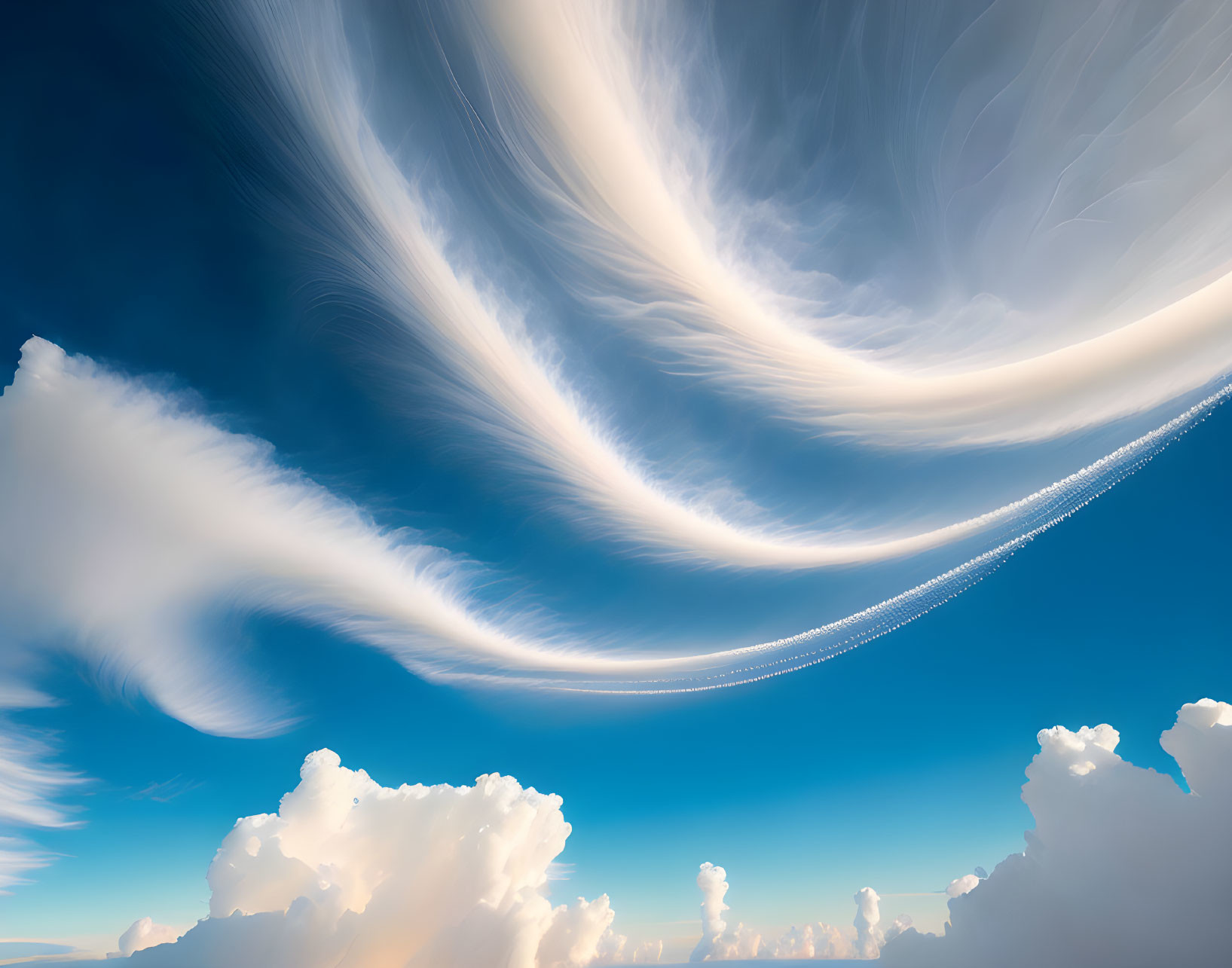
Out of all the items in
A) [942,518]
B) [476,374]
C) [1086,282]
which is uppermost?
[476,374]

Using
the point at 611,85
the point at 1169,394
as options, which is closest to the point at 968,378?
the point at 1169,394

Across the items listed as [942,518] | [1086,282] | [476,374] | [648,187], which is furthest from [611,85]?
[942,518]

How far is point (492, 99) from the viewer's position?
632 inches

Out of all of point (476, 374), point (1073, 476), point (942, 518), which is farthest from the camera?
point (942, 518)

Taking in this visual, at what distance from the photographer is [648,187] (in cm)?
1806

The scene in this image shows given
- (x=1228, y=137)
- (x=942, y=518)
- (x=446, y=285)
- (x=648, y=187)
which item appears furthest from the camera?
(x=942, y=518)

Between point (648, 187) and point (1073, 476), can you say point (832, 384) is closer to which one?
point (648, 187)

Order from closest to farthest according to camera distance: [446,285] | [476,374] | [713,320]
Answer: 1. [446,285]
2. [713,320]
3. [476,374]

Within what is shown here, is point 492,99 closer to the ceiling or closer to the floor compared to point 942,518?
closer to the ceiling

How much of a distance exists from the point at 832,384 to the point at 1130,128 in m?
11.1

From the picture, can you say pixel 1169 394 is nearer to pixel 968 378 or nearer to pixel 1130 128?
pixel 968 378

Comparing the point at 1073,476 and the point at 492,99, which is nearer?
the point at 492,99

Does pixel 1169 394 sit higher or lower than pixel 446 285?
lower

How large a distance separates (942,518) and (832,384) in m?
10.2
